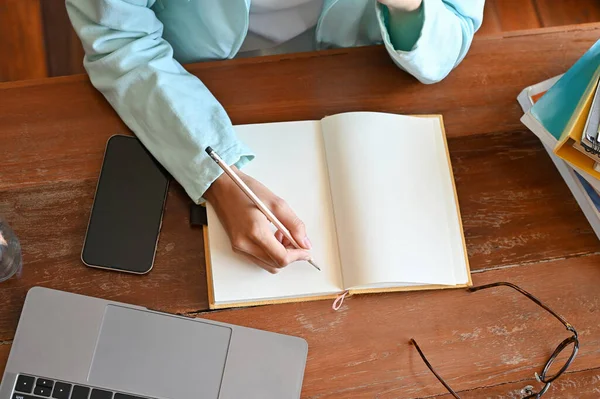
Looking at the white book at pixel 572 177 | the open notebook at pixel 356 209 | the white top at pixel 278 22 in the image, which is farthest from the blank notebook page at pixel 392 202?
the white top at pixel 278 22

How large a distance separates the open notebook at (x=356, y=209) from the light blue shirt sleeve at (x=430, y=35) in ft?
0.23

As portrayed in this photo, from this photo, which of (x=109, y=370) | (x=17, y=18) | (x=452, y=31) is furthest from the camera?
(x=17, y=18)

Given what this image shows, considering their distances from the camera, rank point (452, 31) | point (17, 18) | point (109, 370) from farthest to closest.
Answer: point (17, 18) → point (452, 31) → point (109, 370)

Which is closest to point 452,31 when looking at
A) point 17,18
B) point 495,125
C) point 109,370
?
point 495,125

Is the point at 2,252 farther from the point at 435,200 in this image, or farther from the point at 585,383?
the point at 585,383

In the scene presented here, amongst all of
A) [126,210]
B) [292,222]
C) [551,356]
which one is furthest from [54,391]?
[551,356]

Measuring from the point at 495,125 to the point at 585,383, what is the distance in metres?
0.34

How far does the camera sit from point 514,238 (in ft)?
2.47

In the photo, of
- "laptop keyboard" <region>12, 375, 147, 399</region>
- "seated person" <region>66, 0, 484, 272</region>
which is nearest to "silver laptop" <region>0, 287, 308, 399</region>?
"laptop keyboard" <region>12, 375, 147, 399</region>

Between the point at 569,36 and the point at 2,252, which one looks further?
the point at 569,36

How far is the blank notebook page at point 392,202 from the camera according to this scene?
0.70 m

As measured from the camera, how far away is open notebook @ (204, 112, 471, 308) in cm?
Result: 70

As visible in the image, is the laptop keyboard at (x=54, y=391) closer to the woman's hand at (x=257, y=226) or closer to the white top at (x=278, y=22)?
the woman's hand at (x=257, y=226)

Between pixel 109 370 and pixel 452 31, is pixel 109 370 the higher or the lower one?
the lower one
